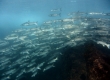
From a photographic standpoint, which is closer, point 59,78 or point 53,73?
point 59,78

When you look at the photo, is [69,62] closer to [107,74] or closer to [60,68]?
[60,68]

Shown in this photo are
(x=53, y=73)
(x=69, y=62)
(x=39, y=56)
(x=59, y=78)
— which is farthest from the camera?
(x=39, y=56)

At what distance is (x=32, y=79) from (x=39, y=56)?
2586 millimetres

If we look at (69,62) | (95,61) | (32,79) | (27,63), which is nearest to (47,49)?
(27,63)

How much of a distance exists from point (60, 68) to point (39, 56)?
303 centimetres

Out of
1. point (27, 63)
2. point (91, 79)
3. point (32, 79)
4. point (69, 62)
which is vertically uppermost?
point (91, 79)

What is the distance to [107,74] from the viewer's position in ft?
20.3

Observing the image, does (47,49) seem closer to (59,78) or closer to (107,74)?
(59,78)

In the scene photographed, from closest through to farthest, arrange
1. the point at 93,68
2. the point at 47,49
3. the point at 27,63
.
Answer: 1. the point at 93,68
2. the point at 27,63
3. the point at 47,49

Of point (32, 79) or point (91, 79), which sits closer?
point (91, 79)

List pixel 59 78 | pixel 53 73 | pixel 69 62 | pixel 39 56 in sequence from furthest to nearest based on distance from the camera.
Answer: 1. pixel 39 56
2. pixel 53 73
3. pixel 59 78
4. pixel 69 62

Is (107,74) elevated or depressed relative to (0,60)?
elevated

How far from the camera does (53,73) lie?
11.1 meters

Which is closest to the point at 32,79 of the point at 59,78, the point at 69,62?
the point at 59,78
